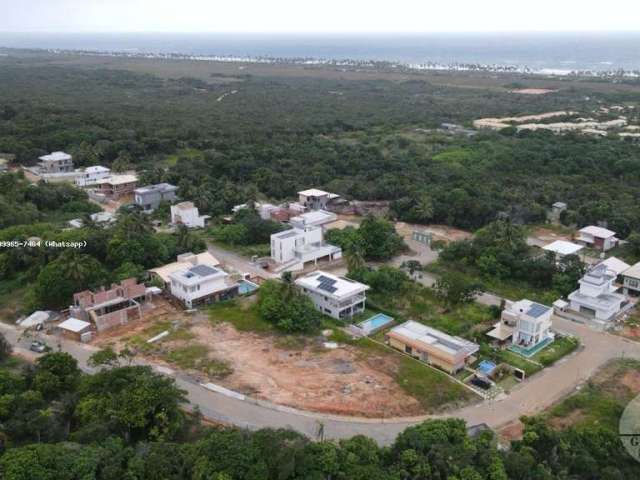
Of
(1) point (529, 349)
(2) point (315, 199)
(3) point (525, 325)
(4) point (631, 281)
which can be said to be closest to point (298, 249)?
(2) point (315, 199)

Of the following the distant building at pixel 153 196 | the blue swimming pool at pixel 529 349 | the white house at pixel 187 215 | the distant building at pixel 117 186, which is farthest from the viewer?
the distant building at pixel 117 186

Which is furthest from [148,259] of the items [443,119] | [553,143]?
[443,119]

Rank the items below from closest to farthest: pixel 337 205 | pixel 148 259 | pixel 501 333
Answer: pixel 501 333, pixel 148 259, pixel 337 205

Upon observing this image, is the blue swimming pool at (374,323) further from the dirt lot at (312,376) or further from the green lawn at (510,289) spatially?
the green lawn at (510,289)

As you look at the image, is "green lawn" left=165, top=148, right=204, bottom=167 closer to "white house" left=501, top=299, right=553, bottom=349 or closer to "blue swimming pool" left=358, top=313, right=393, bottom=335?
"blue swimming pool" left=358, top=313, right=393, bottom=335

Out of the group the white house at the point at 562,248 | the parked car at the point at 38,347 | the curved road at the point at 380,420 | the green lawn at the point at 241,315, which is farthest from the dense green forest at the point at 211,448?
the white house at the point at 562,248

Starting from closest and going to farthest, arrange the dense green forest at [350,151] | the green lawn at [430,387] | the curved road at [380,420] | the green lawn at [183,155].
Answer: the curved road at [380,420] < the green lawn at [430,387] < the dense green forest at [350,151] < the green lawn at [183,155]

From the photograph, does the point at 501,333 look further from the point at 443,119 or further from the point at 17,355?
the point at 443,119
